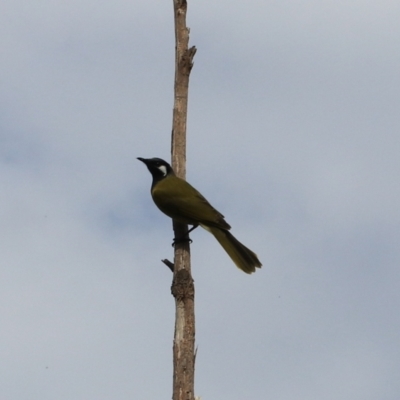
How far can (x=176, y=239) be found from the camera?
820 cm

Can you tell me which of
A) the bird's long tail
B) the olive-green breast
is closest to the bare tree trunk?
the olive-green breast

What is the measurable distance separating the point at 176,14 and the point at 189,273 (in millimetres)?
2945

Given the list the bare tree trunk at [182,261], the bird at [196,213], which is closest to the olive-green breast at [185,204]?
the bird at [196,213]

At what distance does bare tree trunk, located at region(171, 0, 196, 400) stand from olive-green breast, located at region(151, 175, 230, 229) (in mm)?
104

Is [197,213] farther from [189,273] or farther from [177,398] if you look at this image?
[177,398]

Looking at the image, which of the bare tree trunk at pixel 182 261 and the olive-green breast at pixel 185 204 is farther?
the olive-green breast at pixel 185 204

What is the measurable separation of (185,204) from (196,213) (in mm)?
150

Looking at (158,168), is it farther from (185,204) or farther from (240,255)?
(240,255)

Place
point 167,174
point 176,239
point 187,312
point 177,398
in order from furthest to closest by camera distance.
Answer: point 167,174, point 176,239, point 187,312, point 177,398

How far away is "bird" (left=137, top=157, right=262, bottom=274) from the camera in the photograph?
8.52 m

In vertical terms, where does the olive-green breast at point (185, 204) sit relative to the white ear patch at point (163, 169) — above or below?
below

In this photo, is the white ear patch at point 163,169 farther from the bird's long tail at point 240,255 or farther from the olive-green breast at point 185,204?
the bird's long tail at point 240,255

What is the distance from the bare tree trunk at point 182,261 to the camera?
22.5 feet

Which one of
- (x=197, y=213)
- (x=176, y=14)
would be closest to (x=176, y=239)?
(x=197, y=213)
